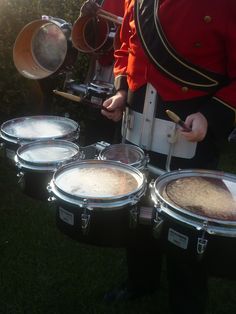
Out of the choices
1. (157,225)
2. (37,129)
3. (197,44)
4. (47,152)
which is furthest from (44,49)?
(157,225)

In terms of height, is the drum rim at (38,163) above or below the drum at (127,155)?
below

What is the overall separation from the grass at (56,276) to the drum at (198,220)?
1000 millimetres

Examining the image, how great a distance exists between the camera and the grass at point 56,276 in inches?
105

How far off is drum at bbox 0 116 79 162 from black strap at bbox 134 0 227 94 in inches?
33.2

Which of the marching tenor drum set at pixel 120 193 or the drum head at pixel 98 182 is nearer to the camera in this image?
the marching tenor drum set at pixel 120 193

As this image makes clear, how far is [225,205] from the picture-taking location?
169cm

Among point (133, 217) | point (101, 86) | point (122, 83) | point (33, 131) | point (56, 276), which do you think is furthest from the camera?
point (101, 86)

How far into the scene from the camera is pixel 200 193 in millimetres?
1788

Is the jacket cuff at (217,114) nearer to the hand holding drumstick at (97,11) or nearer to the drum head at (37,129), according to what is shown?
the drum head at (37,129)

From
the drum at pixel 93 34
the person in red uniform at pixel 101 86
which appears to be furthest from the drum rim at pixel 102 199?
the drum at pixel 93 34

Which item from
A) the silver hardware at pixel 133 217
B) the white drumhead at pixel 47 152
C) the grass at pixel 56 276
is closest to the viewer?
the silver hardware at pixel 133 217

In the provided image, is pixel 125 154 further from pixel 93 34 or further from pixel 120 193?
pixel 93 34

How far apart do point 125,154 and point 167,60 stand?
0.56 metres

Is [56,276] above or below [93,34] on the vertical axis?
below
